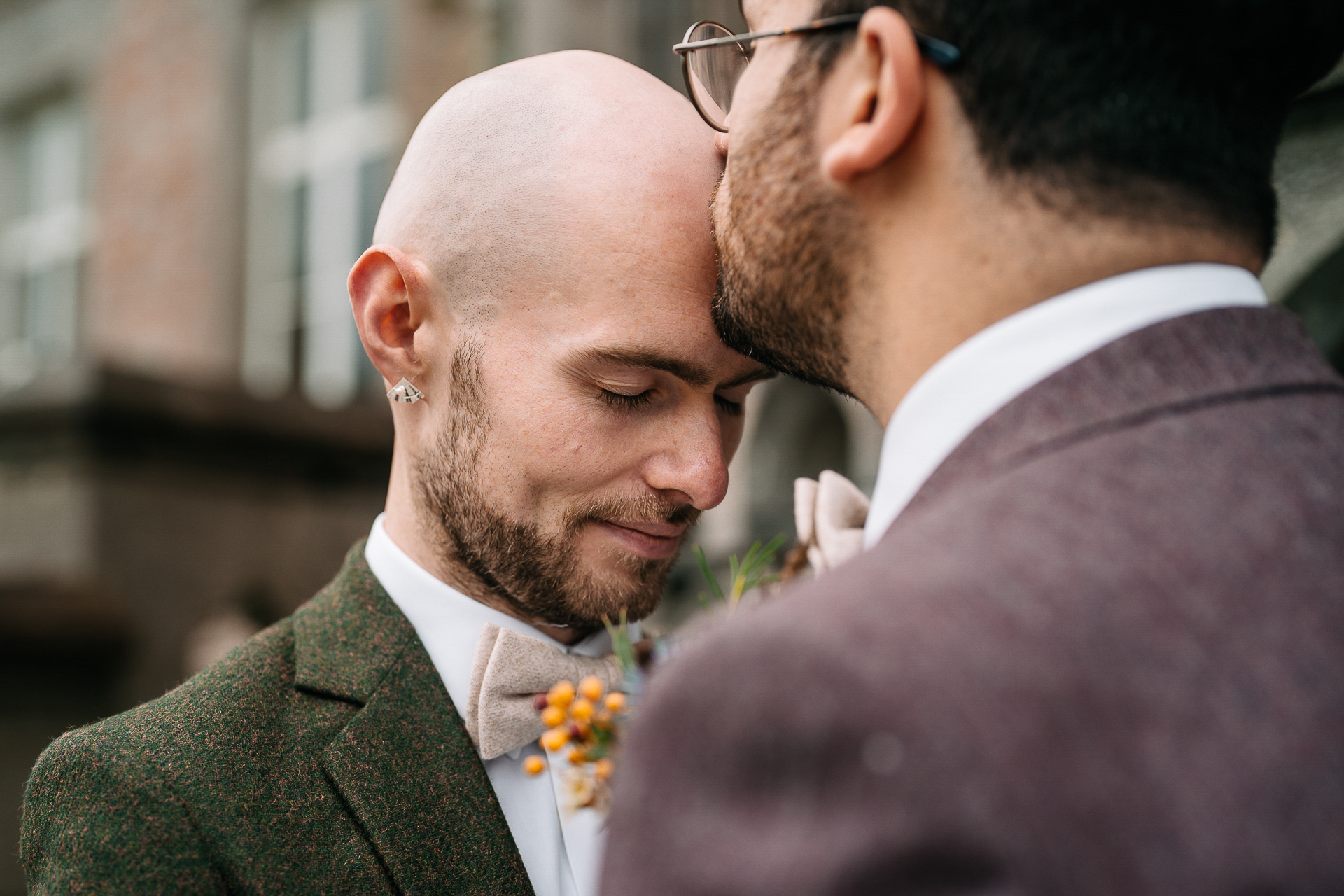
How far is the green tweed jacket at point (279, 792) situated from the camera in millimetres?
1616

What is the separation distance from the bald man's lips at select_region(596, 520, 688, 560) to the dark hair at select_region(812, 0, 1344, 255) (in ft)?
3.58

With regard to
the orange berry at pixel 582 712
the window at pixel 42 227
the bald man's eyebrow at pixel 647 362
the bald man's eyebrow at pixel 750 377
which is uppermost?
the bald man's eyebrow at pixel 647 362

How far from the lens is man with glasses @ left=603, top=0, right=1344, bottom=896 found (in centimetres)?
87

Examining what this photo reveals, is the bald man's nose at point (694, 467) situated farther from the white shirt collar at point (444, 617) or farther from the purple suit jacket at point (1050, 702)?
the purple suit jacket at point (1050, 702)

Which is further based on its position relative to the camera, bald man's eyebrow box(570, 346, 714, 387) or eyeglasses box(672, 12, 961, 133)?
bald man's eyebrow box(570, 346, 714, 387)

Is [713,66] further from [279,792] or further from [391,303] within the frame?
[279,792]

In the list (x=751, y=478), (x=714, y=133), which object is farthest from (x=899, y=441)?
(x=751, y=478)

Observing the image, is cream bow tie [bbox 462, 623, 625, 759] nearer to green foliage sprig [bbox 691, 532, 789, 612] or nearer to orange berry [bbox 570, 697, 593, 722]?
green foliage sprig [bbox 691, 532, 789, 612]

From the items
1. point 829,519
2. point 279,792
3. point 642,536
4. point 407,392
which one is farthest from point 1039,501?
point 407,392

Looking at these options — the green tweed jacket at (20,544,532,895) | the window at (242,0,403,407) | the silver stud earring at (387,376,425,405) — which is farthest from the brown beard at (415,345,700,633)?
the window at (242,0,403,407)

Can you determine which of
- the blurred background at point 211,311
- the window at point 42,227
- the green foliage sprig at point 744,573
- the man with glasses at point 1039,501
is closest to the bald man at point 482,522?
the green foliage sprig at point 744,573

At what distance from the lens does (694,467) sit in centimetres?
200

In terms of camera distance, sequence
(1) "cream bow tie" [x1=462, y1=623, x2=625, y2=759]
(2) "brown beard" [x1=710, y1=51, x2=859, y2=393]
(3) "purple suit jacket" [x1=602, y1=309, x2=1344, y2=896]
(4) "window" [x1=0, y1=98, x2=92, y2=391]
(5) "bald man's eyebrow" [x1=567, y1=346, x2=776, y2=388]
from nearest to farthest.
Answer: (3) "purple suit jacket" [x1=602, y1=309, x2=1344, y2=896] < (2) "brown beard" [x1=710, y1=51, x2=859, y2=393] < (1) "cream bow tie" [x1=462, y1=623, x2=625, y2=759] < (5) "bald man's eyebrow" [x1=567, y1=346, x2=776, y2=388] < (4) "window" [x1=0, y1=98, x2=92, y2=391]

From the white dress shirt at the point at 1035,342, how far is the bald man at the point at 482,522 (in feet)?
2.71
